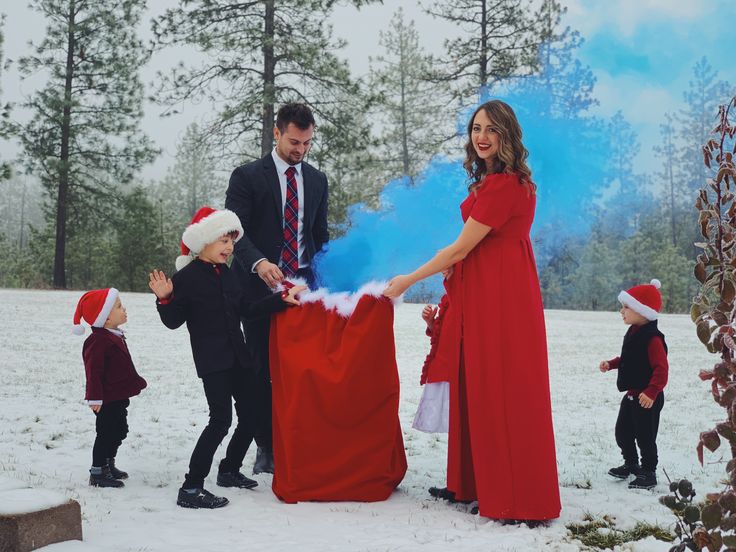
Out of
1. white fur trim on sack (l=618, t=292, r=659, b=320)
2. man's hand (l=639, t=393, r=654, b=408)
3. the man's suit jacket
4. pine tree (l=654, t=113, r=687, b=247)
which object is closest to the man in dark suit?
the man's suit jacket

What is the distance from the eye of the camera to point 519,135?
12.6ft

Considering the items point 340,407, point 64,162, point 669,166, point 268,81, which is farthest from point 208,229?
point 669,166

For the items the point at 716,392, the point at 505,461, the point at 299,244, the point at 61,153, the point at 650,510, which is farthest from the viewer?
the point at 61,153

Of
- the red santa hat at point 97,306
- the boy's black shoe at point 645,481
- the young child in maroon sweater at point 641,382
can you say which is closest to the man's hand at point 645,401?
the young child in maroon sweater at point 641,382

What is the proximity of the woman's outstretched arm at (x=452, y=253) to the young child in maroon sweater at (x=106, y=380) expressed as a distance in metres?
1.68

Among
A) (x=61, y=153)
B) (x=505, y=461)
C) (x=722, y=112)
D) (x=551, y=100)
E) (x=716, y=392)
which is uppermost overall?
(x=61, y=153)

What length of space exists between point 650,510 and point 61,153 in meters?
25.2

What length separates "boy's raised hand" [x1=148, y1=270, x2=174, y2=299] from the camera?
397 cm

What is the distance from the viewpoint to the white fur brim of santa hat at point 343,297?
416 cm

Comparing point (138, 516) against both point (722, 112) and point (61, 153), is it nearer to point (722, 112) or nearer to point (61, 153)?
point (722, 112)

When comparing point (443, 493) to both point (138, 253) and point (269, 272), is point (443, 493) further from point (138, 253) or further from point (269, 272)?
point (138, 253)

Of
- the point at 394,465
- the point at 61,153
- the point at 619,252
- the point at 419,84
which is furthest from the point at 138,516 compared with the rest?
the point at 619,252

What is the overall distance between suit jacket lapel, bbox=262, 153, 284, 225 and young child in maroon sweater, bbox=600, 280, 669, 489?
219 cm

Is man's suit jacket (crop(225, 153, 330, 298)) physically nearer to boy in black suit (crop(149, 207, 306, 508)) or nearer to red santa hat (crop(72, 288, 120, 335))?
boy in black suit (crop(149, 207, 306, 508))
